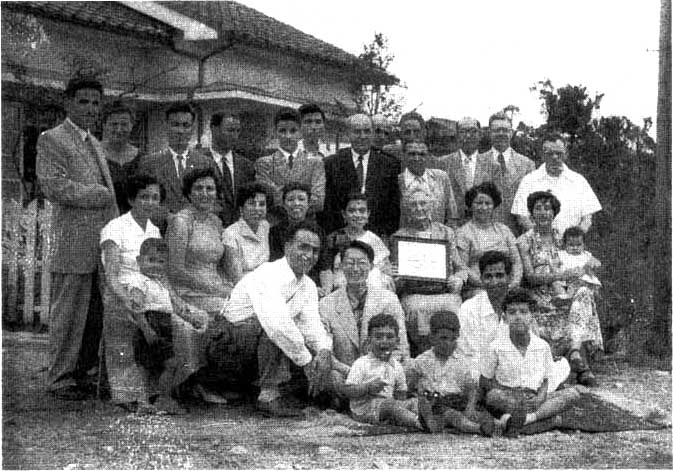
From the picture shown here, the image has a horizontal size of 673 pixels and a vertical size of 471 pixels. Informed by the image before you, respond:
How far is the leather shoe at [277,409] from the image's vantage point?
4605 millimetres

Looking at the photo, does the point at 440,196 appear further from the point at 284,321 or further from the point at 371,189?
the point at 284,321

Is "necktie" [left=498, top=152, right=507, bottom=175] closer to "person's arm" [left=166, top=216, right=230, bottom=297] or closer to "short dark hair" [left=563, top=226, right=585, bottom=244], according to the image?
"short dark hair" [left=563, top=226, right=585, bottom=244]

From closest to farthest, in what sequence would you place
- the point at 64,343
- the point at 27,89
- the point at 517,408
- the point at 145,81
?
the point at 517,408, the point at 64,343, the point at 27,89, the point at 145,81

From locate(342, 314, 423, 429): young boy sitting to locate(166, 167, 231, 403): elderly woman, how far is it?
792 millimetres

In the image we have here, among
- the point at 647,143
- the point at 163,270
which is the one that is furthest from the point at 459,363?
the point at 647,143

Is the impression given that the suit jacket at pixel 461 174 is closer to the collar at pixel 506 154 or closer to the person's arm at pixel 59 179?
the collar at pixel 506 154

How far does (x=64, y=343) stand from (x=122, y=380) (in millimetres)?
481

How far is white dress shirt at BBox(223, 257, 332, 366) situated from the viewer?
454cm

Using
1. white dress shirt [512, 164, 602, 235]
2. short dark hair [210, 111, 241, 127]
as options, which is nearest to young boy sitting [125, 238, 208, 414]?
short dark hair [210, 111, 241, 127]

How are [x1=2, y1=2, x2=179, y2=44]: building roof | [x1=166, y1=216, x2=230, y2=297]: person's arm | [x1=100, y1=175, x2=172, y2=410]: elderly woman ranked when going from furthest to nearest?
[x1=2, y1=2, x2=179, y2=44]: building roof, [x1=166, y1=216, x2=230, y2=297]: person's arm, [x1=100, y1=175, x2=172, y2=410]: elderly woman

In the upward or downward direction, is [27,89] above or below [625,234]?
above

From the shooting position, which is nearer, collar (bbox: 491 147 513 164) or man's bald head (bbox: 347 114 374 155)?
man's bald head (bbox: 347 114 374 155)

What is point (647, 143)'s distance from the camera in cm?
623

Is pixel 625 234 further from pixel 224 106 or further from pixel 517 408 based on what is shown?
pixel 224 106
